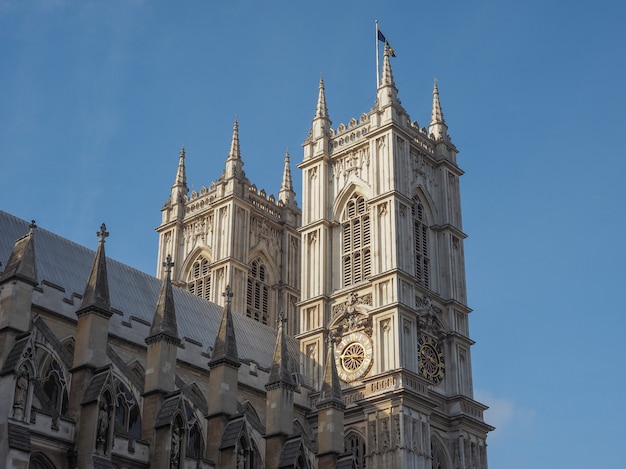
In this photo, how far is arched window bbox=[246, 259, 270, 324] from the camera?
189ft

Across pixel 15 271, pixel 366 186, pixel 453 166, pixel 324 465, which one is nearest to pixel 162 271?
pixel 366 186

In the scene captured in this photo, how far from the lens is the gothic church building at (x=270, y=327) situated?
34500mm

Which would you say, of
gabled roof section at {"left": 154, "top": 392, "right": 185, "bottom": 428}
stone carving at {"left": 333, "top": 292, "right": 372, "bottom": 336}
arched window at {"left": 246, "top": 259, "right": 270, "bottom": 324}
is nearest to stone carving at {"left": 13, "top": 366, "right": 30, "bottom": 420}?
gabled roof section at {"left": 154, "top": 392, "right": 185, "bottom": 428}

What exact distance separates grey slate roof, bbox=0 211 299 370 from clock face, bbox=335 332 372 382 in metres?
2.55

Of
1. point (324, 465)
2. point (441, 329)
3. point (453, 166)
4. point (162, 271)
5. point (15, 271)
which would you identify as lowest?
point (324, 465)

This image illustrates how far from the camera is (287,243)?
61219 mm

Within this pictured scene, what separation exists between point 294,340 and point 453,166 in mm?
12307

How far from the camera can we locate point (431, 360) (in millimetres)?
49531

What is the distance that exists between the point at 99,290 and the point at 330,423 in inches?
448

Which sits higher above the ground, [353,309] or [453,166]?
[453,166]

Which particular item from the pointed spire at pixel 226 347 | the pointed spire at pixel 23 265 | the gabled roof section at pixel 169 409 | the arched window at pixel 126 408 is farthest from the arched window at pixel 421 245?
the pointed spire at pixel 23 265

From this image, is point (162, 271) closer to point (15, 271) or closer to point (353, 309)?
point (353, 309)

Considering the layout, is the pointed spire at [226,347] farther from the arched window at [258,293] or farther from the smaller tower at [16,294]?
the arched window at [258,293]

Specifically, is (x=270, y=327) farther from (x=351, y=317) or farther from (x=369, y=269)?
(x=369, y=269)
